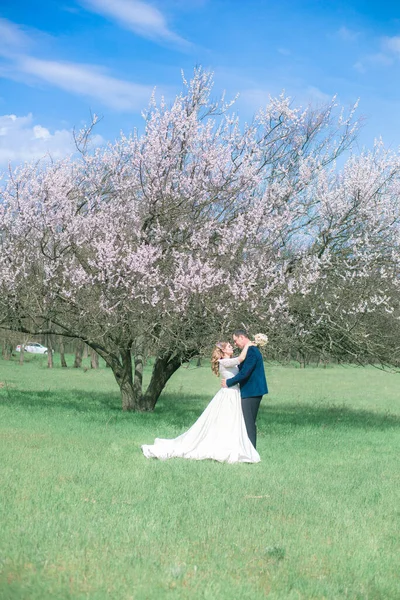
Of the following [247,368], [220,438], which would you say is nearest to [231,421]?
[220,438]

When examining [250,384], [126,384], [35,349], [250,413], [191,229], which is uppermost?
[191,229]

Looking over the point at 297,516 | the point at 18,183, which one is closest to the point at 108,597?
the point at 297,516

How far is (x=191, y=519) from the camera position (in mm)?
7539

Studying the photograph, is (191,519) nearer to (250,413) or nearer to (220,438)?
(220,438)

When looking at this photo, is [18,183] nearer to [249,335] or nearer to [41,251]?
[41,251]

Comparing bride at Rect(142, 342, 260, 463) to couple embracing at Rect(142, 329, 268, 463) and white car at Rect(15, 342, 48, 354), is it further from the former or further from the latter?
white car at Rect(15, 342, 48, 354)

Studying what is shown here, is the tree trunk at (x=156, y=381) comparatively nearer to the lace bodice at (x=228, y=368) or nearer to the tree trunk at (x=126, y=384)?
the tree trunk at (x=126, y=384)

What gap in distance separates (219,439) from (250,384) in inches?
39.8

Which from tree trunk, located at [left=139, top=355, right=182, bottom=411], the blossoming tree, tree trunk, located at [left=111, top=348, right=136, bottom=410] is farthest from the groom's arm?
tree trunk, located at [left=111, top=348, right=136, bottom=410]

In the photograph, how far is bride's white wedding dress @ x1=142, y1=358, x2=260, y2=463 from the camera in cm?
1176

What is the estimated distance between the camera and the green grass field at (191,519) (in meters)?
5.61

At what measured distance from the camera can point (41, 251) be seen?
17.2 metres

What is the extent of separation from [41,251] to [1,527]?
1098 cm

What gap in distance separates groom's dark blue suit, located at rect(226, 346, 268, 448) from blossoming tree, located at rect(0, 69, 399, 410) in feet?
11.9
